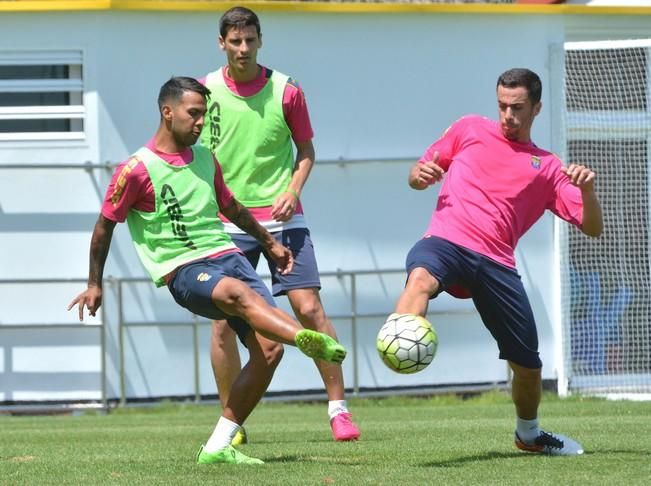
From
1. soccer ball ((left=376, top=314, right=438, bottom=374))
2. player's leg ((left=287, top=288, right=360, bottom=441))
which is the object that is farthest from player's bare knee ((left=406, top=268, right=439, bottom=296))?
player's leg ((left=287, top=288, right=360, bottom=441))

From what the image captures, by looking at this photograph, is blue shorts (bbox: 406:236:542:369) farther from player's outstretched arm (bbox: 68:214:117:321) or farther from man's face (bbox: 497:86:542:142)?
player's outstretched arm (bbox: 68:214:117:321)

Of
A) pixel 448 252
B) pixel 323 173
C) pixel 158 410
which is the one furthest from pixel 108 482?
pixel 323 173

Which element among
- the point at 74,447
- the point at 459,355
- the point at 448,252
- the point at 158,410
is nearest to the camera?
the point at 448,252

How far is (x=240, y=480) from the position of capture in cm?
633

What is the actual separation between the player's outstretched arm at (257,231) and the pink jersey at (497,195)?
78 centimetres

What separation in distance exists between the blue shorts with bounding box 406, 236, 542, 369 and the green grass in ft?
1.83

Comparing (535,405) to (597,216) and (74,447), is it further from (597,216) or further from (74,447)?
(74,447)

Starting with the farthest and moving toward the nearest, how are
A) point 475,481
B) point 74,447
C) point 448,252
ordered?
point 74,447 → point 448,252 → point 475,481

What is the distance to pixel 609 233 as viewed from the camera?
15172 mm

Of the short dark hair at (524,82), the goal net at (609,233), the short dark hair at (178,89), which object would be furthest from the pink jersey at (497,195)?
the goal net at (609,233)

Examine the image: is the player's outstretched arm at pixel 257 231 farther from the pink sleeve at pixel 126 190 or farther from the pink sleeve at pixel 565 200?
the pink sleeve at pixel 565 200

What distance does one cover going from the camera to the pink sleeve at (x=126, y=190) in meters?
7.19

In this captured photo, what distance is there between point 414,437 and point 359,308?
616 cm

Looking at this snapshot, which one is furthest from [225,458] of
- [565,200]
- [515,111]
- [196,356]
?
[196,356]
